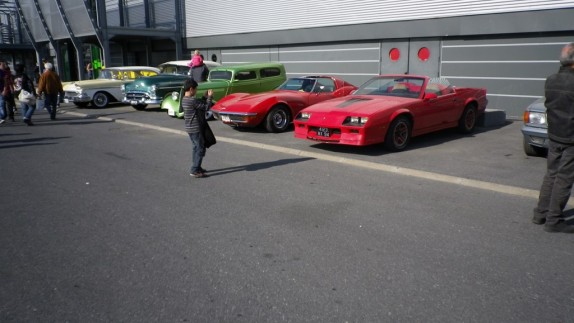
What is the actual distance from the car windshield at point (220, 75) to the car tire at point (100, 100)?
5359 mm

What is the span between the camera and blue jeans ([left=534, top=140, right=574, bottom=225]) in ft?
13.8

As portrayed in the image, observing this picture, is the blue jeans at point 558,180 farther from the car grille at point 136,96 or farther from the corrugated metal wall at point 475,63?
the car grille at point 136,96

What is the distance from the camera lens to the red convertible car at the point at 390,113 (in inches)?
302

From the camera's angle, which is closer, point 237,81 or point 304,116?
point 304,116

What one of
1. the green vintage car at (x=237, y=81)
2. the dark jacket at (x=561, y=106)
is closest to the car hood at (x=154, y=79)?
the green vintage car at (x=237, y=81)

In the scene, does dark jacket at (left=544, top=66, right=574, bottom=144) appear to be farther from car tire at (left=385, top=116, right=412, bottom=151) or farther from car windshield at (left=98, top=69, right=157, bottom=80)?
car windshield at (left=98, top=69, right=157, bottom=80)

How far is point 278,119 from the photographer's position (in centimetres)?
1062

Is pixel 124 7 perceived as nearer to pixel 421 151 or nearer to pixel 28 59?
pixel 28 59

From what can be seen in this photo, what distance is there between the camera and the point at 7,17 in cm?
3161

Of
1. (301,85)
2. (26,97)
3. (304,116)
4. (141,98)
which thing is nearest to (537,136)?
(304,116)

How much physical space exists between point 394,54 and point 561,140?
11.6m

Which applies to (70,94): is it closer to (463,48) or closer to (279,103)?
(279,103)

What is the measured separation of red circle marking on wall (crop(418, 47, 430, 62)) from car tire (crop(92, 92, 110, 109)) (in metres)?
11.2

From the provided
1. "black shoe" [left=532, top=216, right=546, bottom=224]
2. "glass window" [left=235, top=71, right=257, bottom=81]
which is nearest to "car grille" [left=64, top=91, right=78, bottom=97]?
"glass window" [left=235, top=71, right=257, bottom=81]
